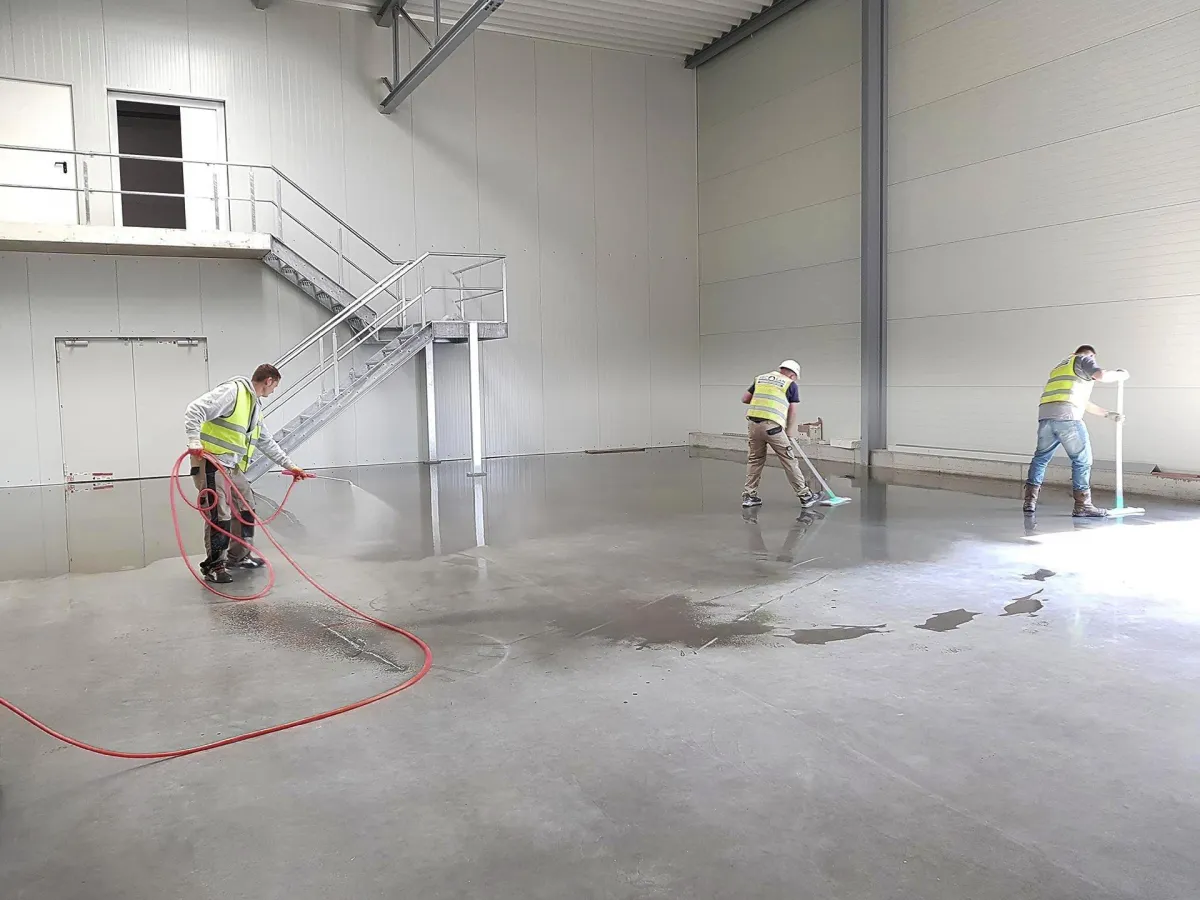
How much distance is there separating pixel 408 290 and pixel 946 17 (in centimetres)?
1018

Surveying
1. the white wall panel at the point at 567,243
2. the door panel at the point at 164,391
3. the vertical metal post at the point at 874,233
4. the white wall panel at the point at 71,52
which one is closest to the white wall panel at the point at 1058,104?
the vertical metal post at the point at 874,233

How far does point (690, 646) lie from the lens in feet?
17.8

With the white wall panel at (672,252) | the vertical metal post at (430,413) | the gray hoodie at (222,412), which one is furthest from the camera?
the white wall panel at (672,252)

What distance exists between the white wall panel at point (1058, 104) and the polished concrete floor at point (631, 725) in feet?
19.5

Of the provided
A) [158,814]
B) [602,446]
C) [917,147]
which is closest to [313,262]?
[602,446]

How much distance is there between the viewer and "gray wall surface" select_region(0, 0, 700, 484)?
14766mm

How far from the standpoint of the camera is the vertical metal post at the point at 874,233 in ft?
49.5

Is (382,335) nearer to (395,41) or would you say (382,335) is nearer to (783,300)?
(395,41)

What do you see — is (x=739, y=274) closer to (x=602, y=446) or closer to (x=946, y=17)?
(x=602, y=446)

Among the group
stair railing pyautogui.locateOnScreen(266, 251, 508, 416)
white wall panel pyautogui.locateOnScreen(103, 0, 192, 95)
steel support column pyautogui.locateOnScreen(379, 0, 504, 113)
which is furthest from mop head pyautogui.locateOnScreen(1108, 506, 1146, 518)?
white wall panel pyautogui.locateOnScreen(103, 0, 192, 95)

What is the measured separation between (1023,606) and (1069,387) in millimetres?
4187

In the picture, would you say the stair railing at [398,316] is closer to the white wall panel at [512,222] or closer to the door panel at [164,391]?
the white wall panel at [512,222]

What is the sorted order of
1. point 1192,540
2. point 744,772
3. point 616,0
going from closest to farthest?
point 744,772 → point 1192,540 → point 616,0

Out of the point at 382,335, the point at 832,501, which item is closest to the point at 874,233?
the point at 832,501
